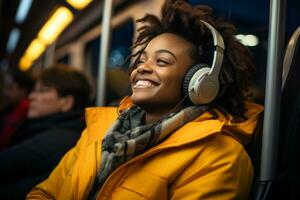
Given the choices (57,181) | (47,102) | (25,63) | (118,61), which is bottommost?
(25,63)

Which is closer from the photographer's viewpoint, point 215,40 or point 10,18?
point 215,40

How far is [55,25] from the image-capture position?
5.22m

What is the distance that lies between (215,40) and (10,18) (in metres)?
5.97

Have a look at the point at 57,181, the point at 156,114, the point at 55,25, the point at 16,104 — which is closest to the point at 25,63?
the point at 55,25

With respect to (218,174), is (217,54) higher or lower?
higher

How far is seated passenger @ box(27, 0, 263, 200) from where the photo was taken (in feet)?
4.61

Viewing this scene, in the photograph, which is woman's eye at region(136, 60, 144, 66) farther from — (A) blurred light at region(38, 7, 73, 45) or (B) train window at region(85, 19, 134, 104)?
(A) blurred light at region(38, 7, 73, 45)

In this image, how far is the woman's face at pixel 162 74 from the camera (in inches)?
62.0

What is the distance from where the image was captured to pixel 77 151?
191cm

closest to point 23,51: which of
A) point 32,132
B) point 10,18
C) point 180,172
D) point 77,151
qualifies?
point 10,18

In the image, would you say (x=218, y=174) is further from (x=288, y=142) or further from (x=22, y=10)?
(x=22, y=10)

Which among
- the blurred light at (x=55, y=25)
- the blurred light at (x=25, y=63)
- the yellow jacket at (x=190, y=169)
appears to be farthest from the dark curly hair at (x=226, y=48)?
the blurred light at (x=25, y=63)

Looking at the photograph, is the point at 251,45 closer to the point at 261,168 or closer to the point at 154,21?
the point at 154,21

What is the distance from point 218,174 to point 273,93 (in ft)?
1.30
